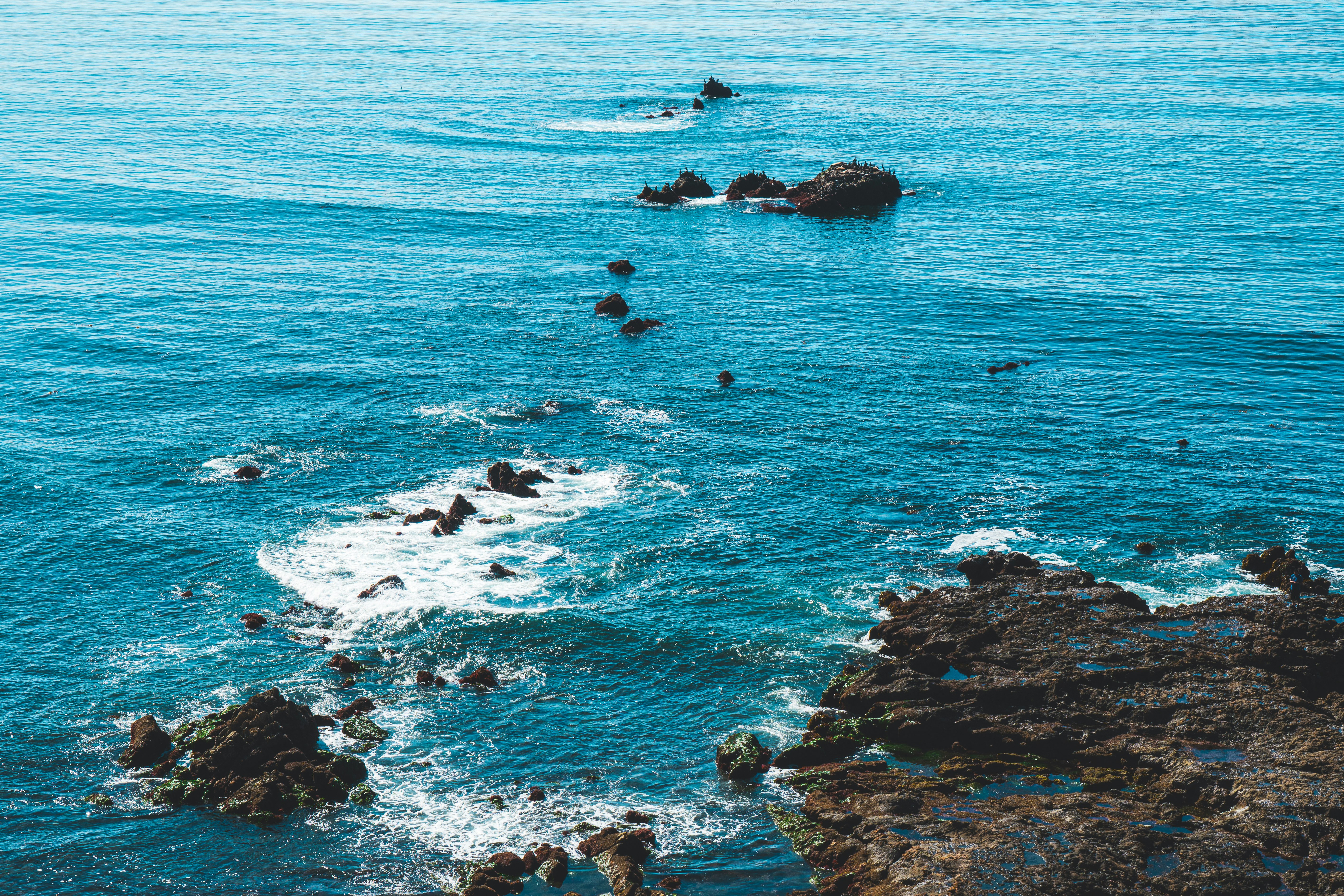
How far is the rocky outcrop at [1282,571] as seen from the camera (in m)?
57.2

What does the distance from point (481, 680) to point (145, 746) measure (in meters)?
15.0

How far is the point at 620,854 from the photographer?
142 feet

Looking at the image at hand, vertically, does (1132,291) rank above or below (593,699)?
above

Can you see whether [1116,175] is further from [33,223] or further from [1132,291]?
[33,223]

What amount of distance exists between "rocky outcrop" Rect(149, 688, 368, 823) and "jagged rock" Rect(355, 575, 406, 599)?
10.9m

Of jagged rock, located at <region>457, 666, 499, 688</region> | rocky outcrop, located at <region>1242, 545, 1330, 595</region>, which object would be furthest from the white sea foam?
rocky outcrop, located at <region>1242, 545, 1330, 595</region>

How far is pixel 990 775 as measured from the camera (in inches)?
1815

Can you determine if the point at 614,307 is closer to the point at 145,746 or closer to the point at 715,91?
the point at 145,746

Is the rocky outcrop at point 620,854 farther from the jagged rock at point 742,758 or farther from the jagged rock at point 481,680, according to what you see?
the jagged rock at point 481,680

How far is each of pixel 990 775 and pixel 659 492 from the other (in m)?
30.8

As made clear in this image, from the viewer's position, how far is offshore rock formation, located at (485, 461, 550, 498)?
232 ft

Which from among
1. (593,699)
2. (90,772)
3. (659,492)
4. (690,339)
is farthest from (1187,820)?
(690,339)

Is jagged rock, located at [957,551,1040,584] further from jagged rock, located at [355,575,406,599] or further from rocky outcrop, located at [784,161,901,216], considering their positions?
rocky outcrop, located at [784,161,901,216]

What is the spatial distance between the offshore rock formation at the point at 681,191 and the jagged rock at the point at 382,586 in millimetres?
82066
